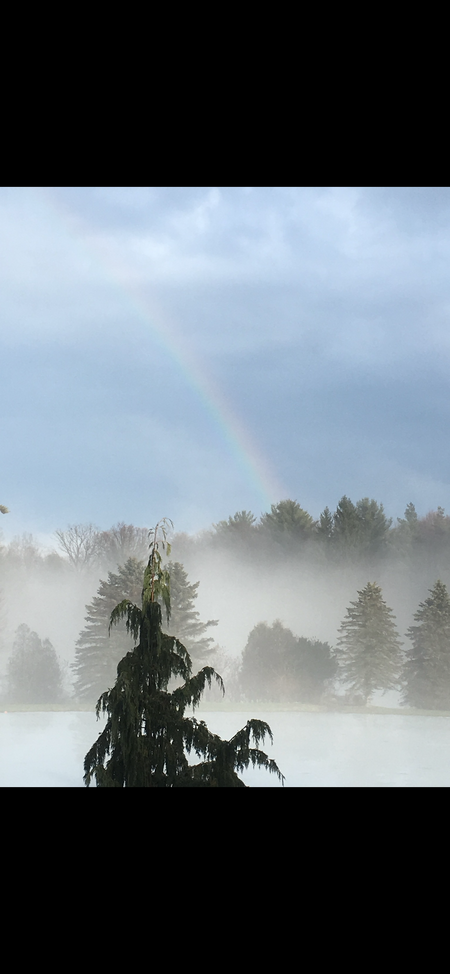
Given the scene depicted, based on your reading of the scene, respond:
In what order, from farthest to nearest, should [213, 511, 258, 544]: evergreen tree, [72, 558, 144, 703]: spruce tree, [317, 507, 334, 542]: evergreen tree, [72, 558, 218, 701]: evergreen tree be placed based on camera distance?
1. [213, 511, 258, 544]: evergreen tree
2. [317, 507, 334, 542]: evergreen tree
3. [72, 558, 144, 703]: spruce tree
4. [72, 558, 218, 701]: evergreen tree

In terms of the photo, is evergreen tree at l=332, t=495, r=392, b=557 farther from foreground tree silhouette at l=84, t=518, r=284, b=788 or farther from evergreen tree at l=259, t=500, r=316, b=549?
foreground tree silhouette at l=84, t=518, r=284, b=788

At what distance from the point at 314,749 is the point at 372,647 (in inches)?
201

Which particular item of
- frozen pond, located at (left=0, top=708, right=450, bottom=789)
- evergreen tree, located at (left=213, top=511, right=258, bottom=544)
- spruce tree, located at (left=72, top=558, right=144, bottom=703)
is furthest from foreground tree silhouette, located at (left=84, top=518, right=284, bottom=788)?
evergreen tree, located at (left=213, top=511, right=258, bottom=544)

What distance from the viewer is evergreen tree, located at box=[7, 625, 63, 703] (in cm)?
3403

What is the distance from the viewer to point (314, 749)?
105 ft

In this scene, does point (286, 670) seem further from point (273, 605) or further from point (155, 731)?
point (155, 731)

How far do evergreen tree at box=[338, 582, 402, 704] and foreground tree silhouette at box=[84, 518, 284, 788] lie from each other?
2579 centimetres

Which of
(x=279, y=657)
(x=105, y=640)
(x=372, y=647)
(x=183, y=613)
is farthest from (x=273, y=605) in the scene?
(x=105, y=640)

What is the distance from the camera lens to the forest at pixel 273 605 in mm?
30766

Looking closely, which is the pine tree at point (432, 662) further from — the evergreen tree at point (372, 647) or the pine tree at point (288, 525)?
the pine tree at point (288, 525)

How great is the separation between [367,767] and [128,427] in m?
35.0

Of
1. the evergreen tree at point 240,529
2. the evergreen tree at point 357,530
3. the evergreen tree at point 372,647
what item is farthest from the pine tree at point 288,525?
the evergreen tree at point 372,647
